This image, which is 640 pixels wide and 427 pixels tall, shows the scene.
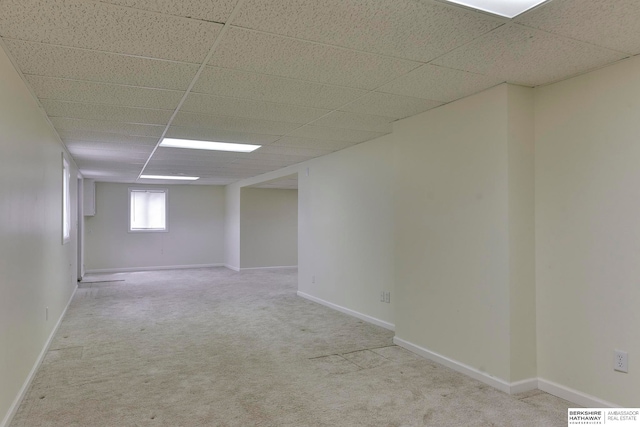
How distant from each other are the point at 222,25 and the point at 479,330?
284 centimetres

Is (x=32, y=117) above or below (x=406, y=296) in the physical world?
above

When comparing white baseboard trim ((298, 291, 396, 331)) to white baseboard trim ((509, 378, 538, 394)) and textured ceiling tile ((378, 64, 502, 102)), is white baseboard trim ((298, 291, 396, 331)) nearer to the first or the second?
white baseboard trim ((509, 378, 538, 394))

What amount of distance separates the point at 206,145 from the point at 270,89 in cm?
262

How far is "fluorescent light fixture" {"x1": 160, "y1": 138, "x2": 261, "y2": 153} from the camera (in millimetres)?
5293

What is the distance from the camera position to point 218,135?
15.9ft

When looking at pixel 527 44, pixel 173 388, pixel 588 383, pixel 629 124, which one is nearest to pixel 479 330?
pixel 588 383

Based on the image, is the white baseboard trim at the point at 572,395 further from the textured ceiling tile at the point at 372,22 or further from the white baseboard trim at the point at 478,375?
the textured ceiling tile at the point at 372,22

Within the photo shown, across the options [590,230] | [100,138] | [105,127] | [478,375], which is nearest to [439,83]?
[590,230]

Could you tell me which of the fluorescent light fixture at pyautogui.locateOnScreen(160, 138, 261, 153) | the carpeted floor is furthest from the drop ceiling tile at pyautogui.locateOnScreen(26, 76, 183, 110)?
the carpeted floor

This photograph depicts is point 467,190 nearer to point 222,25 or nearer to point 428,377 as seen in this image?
point 428,377

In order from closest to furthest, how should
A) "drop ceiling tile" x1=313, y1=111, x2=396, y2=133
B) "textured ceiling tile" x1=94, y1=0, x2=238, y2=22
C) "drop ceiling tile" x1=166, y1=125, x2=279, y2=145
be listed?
1. "textured ceiling tile" x1=94, y1=0, x2=238, y2=22
2. "drop ceiling tile" x1=313, y1=111, x2=396, y2=133
3. "drop ceiling tile" x1=166, y1=125, x2=279, y2=145

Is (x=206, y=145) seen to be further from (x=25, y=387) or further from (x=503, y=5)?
(x=503, y=5)

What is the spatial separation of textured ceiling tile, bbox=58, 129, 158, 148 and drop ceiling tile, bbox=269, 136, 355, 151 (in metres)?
1.54

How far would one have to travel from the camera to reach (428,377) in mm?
3355
